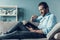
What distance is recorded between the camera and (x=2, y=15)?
4.69 metres

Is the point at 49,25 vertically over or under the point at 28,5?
under

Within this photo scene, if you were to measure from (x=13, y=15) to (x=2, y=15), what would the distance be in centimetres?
34

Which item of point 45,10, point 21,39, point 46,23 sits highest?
point 45,10

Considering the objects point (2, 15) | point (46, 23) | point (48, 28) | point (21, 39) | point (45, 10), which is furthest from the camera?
point (2, 15)

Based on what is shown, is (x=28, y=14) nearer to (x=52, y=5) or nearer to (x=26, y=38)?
(x=52, y=5)

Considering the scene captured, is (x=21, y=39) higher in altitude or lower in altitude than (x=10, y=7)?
lower

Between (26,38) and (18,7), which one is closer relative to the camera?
(26,38)

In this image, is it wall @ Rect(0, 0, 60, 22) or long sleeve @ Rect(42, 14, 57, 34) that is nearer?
long sleeve @ Rect(42, 14, 57, 34)

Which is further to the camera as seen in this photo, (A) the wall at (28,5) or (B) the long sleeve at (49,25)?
(A) the wall at (28,5)

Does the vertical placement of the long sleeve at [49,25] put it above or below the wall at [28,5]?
below

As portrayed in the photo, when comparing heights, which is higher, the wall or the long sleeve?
the wall

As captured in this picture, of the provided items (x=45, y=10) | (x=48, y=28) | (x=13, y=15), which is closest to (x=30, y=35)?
(x=48, y=28)

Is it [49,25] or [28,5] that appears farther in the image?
[28,5]

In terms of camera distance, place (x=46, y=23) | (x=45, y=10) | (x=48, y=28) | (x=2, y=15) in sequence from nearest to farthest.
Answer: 1. (x=48, y=28)
2. (x=46, y=23)
3. (x=45, y=10)
4. (x=2, y=15)
